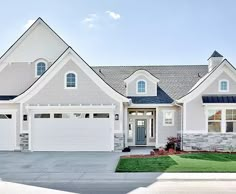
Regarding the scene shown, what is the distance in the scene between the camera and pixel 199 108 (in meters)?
20.1

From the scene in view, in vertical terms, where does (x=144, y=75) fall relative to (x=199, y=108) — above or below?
above

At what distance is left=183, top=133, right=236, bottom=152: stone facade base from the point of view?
1980 cm

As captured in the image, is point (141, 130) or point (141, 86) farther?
point (141, 130)

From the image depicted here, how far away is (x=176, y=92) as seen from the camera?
23641 millimetres

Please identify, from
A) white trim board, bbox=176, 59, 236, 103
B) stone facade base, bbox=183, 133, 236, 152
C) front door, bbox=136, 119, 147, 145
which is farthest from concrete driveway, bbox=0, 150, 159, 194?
front door, bbox=136, 119, 147, 145

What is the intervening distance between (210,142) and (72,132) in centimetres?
890

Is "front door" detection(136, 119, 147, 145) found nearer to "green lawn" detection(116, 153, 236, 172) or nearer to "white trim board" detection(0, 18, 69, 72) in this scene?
"white trim board" detection(0, 18, 69, 72)

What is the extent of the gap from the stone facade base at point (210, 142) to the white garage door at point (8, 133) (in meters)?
11.5

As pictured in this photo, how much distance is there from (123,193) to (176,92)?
15628 millimetres

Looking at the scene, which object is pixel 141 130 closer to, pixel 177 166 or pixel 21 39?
pixel 177 166

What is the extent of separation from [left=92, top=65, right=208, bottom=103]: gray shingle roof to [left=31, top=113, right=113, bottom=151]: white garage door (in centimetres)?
400

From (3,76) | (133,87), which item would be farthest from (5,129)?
(133,87)

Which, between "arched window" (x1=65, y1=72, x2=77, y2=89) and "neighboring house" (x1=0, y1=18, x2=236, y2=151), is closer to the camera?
"neighboring house" (x1=0, y1=18, x2=236, y2=151)

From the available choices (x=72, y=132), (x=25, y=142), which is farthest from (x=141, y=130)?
(x=25, y=142)
